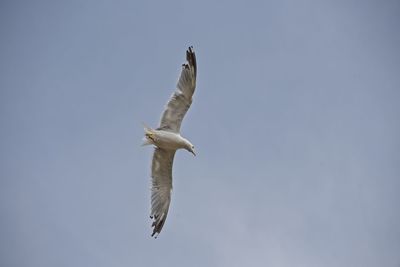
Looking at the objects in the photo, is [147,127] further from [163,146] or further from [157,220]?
[157,220]

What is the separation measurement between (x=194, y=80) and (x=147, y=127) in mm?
1443

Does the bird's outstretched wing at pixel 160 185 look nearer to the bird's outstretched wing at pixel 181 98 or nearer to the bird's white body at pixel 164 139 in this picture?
the bird's white body at pixel 164 139

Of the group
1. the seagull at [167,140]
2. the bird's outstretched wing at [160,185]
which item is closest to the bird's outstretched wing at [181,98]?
the seagull at [167,140]

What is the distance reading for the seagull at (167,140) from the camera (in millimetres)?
12797

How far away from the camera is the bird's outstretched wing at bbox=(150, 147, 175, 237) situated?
13.3 meters

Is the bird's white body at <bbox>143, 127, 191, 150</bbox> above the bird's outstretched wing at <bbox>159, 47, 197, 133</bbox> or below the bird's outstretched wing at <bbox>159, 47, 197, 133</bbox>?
below

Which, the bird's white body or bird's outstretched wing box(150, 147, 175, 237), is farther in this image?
bird's outstretched wing box(150, 147, 175, 237)

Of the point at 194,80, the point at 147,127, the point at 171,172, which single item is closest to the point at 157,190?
the point at 171,172

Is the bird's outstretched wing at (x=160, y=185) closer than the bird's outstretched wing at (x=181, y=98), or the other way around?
the bird's outstretched wing at (x=181, y=98)

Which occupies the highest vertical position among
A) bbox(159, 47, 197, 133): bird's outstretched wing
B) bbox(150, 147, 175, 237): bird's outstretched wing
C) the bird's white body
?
bbox(159, 47, 197, 133): bird's outstretched wing

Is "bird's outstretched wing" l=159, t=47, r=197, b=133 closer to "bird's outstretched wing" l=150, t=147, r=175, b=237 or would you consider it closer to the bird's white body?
the bird's white body

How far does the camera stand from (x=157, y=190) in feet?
44.4

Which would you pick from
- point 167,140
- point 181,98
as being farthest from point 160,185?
point 181,98

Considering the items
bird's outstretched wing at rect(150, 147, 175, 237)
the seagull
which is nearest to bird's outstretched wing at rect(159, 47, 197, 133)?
the seagull
